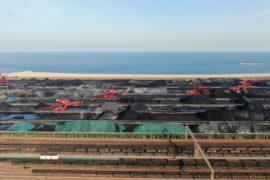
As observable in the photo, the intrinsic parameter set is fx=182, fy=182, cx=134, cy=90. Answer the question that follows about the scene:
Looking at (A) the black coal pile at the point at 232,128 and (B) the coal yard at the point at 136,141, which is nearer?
(B) the coal yard at the point at 136,141

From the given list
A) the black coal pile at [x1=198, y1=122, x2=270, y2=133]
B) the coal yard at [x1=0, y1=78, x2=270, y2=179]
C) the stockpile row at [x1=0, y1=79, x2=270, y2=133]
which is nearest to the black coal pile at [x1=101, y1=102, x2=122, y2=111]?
the stockpile row at [x1=0, y1=79, x2=270, y2=133]

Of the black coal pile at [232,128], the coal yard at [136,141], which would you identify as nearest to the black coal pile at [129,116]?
the coal yard at [136,141]

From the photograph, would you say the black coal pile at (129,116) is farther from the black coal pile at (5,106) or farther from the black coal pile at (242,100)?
the black coal pile at (5,106)

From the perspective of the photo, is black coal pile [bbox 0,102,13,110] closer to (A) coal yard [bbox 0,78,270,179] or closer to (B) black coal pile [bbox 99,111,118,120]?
(A) coal yard [bbox 0,78,270,179]

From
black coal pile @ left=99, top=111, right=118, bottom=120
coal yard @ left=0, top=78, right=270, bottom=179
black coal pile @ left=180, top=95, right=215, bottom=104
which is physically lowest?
coal yard @ left=0, top=78, right=270, bottom=179

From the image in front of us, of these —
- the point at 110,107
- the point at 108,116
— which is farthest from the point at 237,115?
the point at 110,107

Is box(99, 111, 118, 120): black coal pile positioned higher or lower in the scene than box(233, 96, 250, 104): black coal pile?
lower

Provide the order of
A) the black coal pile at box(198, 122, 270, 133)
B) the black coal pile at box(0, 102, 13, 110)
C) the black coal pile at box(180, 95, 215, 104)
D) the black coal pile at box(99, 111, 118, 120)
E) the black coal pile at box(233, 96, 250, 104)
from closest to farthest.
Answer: the black coal pile at box(198, 122, 270, 133)
the black coal pile at box(99, 111, 118, 120)
the black coal pile at box(0, 102, 13, 110)
the black coal pile at box(233, 96, 250, 104)
the black coal pile at box(180, 95, 215, 104)

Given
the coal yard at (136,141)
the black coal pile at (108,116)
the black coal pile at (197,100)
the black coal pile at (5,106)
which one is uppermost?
the black coal pile at (197,100)

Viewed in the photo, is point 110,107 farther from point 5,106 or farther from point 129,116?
point 5,106
